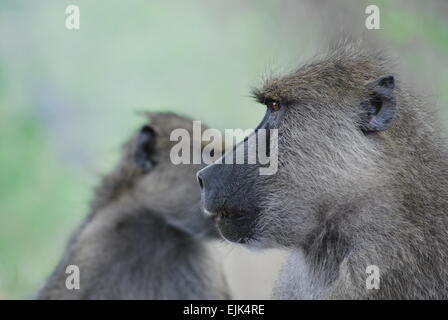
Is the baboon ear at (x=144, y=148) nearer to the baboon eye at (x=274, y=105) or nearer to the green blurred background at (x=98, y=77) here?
the baboon eye at (x=274, y=105)

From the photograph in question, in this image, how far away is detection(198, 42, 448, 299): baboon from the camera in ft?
11.2

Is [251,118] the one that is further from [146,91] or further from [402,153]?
[402,153]

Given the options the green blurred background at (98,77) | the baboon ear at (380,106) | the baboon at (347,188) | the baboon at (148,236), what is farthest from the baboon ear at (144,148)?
the green blurred background at (98,77)

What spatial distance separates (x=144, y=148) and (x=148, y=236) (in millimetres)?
607

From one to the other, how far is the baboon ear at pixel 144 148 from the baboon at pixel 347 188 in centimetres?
212

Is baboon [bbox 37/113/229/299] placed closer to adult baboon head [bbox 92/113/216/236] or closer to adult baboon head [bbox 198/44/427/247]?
adult baboon head [bbox 92/113/216/236]

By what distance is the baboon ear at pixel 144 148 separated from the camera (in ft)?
19.0

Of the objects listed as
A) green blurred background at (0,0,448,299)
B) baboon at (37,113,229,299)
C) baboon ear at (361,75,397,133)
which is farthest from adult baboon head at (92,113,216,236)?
green blurred background at (0,0,448,299)

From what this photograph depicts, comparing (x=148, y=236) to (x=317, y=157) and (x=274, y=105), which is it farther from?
(x=317, y=157)

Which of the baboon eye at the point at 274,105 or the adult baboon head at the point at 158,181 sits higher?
the baboon eye at the point at 274,105

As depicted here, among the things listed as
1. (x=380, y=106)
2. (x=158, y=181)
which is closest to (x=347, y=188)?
(x=380, y=106)

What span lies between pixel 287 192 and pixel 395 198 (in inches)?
18.1

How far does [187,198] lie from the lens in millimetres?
5617
